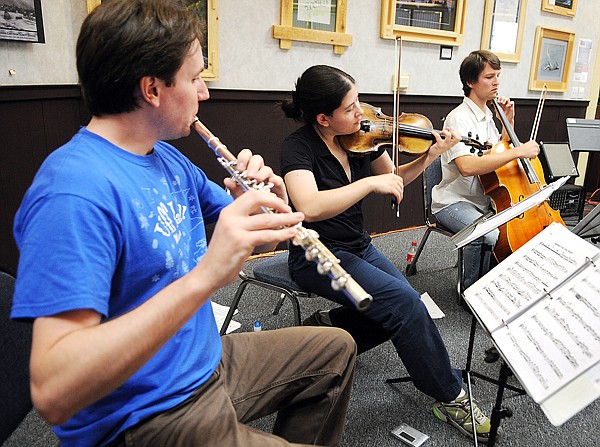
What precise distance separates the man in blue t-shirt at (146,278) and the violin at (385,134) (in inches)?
30.2

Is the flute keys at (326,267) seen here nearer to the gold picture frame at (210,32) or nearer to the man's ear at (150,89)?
the man's ear at (150,89)

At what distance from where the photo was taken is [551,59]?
4277mm

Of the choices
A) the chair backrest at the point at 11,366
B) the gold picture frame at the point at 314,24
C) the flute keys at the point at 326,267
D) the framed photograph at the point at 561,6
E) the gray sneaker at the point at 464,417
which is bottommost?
A: the gray sneaker at the point at 464,417

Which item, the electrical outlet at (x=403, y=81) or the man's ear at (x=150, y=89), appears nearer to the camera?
the man's ear at (x=150, y=89)

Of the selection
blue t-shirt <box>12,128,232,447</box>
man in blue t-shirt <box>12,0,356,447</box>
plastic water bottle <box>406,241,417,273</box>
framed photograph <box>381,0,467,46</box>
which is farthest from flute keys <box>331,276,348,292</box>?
framed photograph <box>381,0,467,46</box>

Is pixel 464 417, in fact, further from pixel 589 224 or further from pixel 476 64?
pixel 476 64

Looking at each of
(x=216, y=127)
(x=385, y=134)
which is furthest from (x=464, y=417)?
(x=216, y=127)

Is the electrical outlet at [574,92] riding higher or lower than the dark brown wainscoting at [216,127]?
higher

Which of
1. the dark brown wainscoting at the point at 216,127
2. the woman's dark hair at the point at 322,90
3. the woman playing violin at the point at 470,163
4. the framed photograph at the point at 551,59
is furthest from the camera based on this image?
the framed photograph at the point at 551,59

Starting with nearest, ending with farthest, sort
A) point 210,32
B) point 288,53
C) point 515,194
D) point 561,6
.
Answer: point 515,194
point 210,32
point 288,53
point 561,6

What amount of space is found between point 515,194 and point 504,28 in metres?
2.25

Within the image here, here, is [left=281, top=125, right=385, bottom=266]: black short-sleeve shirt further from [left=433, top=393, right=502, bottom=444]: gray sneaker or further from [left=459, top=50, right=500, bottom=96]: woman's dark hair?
[left=459, top=50, right=500, bottom=96]: woman's dark hair

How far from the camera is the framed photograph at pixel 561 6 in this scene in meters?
4.03

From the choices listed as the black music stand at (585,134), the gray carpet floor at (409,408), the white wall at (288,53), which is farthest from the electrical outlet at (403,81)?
the gray carpet floor at (409,408)
